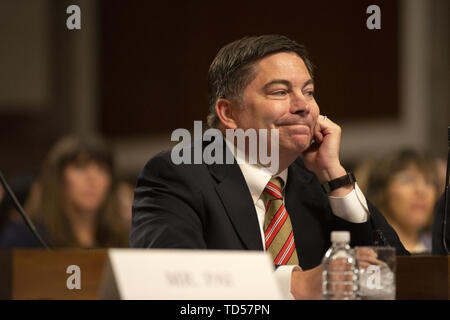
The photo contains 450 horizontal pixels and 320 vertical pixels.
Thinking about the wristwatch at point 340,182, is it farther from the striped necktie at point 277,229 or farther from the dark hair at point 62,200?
the dark hair at point 62,200

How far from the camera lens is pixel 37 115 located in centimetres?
789

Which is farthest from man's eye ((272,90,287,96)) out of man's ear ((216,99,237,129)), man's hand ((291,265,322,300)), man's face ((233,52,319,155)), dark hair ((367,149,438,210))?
dark hair ((367,149,438,210))

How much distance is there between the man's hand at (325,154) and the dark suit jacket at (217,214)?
0.08 meters

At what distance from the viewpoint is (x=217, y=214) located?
2.11 m

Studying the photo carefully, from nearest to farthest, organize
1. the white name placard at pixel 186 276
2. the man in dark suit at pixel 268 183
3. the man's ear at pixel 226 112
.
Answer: the white name placard at pixel 186 276 → the man in dark suit at pixel 268 183 → the man's ear at pixel 226 112

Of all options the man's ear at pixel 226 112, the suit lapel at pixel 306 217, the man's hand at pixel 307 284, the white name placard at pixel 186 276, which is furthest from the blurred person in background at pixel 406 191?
the white name placard at pixel 186 276

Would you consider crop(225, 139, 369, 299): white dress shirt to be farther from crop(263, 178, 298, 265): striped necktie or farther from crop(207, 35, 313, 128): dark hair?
crop(207, 35, 313, 128): dark hair

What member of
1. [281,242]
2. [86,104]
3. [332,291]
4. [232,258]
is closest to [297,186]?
[281,242]

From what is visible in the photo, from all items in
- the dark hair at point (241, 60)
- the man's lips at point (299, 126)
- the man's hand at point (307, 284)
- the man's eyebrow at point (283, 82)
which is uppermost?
the dark hair at point (241, 60)

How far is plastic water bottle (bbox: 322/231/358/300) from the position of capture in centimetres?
166

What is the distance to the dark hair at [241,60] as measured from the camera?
227 cm

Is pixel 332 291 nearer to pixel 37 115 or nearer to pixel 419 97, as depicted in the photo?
pixel 419 97

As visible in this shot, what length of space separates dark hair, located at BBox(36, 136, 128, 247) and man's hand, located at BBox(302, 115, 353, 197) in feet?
6.17

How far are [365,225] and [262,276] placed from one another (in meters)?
1.03
